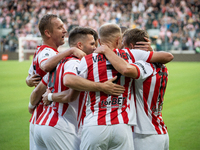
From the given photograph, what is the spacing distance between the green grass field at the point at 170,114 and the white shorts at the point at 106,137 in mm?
2875

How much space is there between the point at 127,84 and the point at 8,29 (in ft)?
92.4

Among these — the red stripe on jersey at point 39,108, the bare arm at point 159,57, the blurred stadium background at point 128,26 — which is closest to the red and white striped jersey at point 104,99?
the bare arm at point 159,57

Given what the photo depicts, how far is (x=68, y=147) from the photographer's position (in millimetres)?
2717

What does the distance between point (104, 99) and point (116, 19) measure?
27.2m

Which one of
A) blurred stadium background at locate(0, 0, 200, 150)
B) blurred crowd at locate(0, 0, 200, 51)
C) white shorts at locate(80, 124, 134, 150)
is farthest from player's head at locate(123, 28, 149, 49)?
blurred crowd at locate(0, 0, 200, 51)

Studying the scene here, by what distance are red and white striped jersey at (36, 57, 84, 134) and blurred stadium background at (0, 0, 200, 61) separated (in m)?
22.5

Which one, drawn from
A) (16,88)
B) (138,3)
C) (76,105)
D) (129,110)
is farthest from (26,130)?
(138,3)

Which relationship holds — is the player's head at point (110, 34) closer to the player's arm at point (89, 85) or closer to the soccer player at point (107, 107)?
the soccer player at point (107, 107)

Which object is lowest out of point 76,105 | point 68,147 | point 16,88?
point 16,88

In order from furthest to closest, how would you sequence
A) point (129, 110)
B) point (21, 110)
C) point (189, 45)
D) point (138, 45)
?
point (189, 45)
point (21, 110)
point (138, 45)
point (129, 110)

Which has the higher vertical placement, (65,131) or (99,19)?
(99,19)

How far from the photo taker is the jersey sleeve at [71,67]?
8.43 feet

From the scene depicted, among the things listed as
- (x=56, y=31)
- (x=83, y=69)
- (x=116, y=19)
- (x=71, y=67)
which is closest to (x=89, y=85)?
(x=83, y=69)

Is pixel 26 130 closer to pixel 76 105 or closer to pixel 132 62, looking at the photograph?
pixel 76 105
